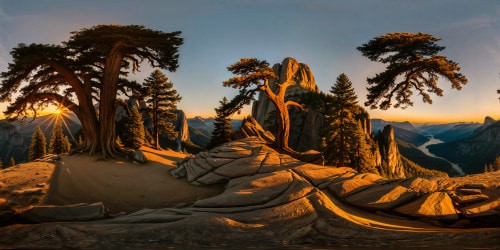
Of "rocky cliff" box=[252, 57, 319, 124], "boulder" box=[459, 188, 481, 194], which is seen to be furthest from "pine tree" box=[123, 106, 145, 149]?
"rocky cliff" box=[252, 57, 319, 124]

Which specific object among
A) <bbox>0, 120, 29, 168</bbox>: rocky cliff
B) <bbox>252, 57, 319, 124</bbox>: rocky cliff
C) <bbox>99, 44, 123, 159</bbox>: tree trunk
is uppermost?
<bbox>252, 57, 319, 124</bbox>: rocky cliff

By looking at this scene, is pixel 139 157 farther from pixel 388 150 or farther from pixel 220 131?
pixel 388 150

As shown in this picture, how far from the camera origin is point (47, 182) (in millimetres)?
11586

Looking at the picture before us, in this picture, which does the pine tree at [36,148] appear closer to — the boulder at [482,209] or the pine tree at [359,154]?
the pine tree at [359,154]

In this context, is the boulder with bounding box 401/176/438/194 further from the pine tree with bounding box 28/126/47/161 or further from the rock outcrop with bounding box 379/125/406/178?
the rock outcrop with bounding box 379/125/406/178

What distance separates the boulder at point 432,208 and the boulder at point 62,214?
1039cm

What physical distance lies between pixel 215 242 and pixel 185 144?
365 ft

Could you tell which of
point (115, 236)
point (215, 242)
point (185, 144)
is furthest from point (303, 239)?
point (185, 144)

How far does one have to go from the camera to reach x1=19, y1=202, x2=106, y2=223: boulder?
834 cm

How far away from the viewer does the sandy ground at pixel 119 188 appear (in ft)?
36.9

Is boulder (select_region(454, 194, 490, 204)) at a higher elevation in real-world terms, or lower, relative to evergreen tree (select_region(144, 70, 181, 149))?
lower

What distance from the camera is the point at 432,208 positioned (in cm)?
831

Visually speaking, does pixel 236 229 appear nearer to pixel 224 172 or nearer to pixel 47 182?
pixel 224 172

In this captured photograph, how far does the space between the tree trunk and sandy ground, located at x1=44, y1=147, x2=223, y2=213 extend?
119 inches
